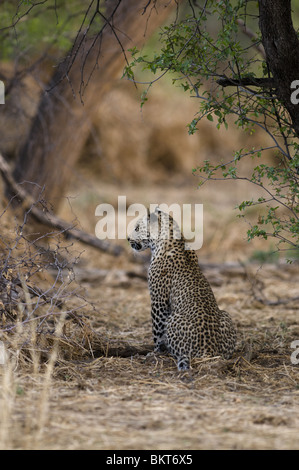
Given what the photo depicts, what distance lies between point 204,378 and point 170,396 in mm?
469

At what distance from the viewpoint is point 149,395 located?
458 cm

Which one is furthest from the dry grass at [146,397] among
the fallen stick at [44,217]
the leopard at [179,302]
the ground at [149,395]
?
the fallen stick at [44,217]

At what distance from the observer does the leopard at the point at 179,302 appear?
211 inches

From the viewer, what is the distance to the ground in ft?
12.1

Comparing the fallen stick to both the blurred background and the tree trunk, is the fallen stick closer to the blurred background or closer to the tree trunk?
the tree trunk

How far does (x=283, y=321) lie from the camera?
746 cm

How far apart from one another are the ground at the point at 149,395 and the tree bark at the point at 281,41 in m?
2.13

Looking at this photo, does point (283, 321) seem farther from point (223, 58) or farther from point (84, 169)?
point (84, 169)

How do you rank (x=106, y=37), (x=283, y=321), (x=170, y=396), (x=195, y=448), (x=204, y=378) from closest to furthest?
(x=195, y=448)
(x=170, y=396)
(x=204, y=378)
(x=283, y=321)
(x=106, y=37)

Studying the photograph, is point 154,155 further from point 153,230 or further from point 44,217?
point 153,230

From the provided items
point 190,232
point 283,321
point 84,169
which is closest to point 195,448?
point 283,321

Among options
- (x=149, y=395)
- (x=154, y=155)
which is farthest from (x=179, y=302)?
(x=154, y=155)

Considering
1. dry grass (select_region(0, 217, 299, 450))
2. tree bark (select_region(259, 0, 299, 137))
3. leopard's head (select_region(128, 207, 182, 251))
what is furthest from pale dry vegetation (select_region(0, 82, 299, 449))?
tree bark (select_region(259, 0, 299, 137))

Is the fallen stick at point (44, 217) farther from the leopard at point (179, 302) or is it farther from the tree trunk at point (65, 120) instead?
the leopard at point (179, 302)
